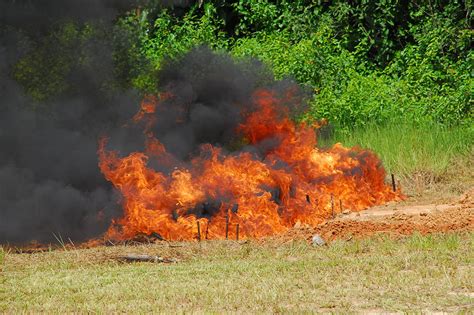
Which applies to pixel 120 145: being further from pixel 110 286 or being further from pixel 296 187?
pixel 110 286

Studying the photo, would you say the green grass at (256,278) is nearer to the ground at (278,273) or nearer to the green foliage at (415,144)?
the ground at (278,273)

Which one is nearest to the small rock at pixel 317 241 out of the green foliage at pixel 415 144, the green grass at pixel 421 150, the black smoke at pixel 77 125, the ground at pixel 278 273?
the ground at pixel 278 273

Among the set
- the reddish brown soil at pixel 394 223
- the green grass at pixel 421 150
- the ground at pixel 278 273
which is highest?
the ground at pixel 278 273

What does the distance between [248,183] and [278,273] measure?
3.89 meters

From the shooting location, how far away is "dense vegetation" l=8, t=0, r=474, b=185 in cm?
1648

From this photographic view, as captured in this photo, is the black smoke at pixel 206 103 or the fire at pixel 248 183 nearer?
the fire at pixel 248 183

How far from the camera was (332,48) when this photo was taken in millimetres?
20703

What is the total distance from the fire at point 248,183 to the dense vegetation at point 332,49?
1775 mm

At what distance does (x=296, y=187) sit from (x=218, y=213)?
1.34 meters

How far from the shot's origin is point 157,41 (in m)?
20.5

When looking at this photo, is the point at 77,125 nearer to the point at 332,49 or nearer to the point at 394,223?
the point at 394,223

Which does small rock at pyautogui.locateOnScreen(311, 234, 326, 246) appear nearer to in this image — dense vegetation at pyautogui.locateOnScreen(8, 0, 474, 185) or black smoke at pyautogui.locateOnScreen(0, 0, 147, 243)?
black smoke at pyautogui.locateOnScreen(0, 0, 147, 243)

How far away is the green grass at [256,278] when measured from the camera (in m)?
7.74

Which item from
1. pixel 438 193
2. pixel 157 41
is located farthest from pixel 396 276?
pixel 157 41
